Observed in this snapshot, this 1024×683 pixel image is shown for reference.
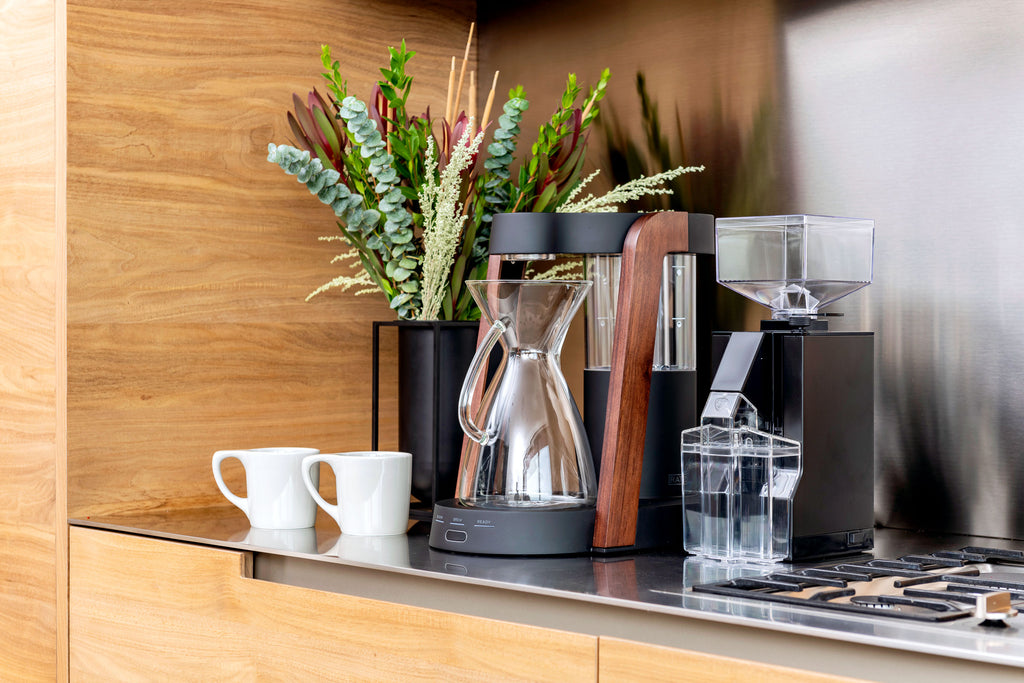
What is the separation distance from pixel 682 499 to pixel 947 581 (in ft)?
0.82

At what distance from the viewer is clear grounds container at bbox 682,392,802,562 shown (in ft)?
3.22

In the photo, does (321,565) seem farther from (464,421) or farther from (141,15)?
(141,15)

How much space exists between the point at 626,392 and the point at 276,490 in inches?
15.5

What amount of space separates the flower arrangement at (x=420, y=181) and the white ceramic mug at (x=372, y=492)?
0.80 ft

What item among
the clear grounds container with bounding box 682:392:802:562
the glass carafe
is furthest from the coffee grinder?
the glass carafe

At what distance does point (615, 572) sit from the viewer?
95cm

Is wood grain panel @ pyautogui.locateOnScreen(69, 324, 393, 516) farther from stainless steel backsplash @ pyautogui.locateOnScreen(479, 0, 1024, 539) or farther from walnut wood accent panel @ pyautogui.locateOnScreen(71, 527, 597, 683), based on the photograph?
stainless steel backsplash @ pyautogui.locateOnScreen(479, 0, 1024, 539)

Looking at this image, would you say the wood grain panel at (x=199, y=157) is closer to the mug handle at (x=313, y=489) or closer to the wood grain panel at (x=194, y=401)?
the wood grain panel at (x=194, y=401)

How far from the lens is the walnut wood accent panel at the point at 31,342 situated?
1284 millimetres

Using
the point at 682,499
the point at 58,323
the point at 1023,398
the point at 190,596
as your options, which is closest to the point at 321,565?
the point at 190,596

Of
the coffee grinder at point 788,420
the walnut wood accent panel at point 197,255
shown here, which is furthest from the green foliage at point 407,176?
the coffee grinder at point 788,420

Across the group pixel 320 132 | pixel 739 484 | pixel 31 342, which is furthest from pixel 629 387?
pixel 31 342

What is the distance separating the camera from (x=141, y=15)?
4.38ft

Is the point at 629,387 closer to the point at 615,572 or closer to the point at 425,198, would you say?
the point at 615,572
